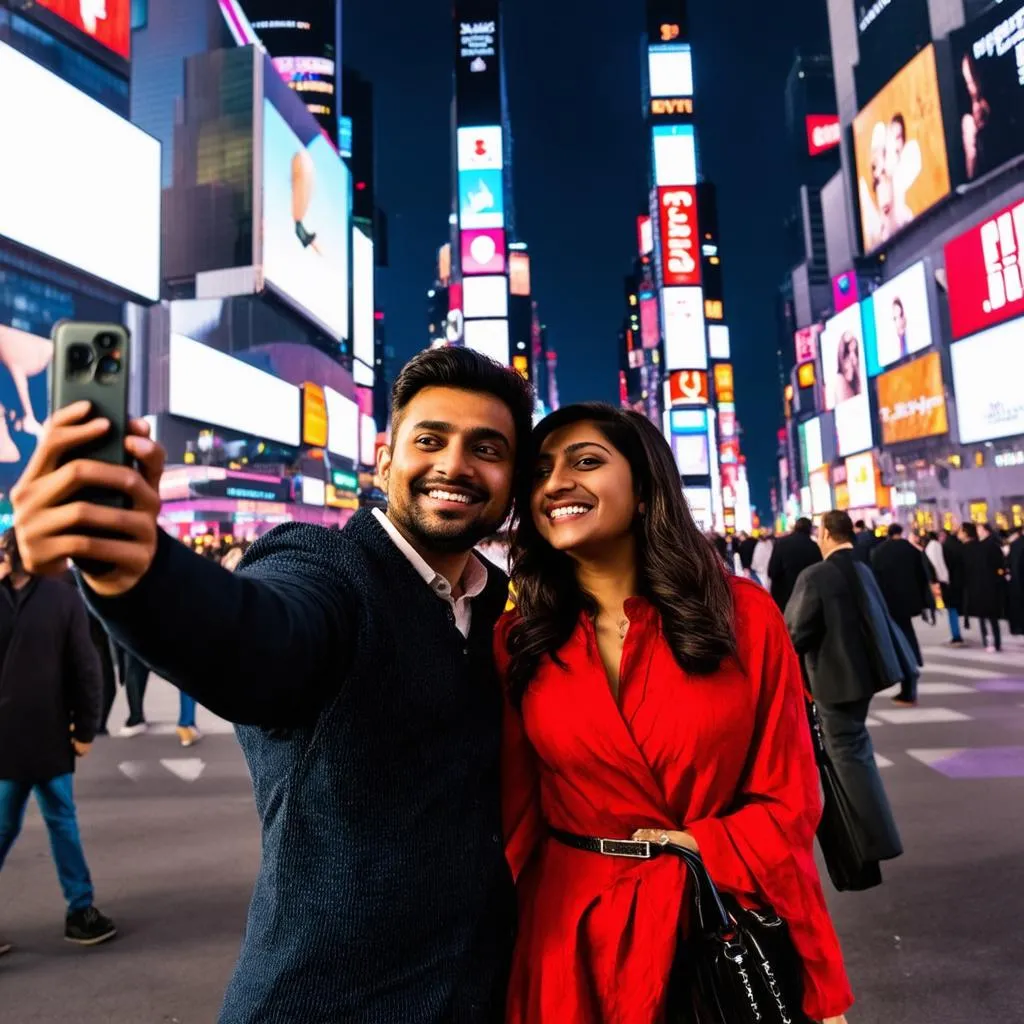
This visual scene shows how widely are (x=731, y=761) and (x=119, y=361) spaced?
5.61 ft

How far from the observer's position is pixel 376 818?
4.89ft

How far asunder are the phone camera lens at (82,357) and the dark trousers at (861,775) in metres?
4.18

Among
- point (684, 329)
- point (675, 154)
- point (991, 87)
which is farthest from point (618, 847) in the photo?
point (675, 154)

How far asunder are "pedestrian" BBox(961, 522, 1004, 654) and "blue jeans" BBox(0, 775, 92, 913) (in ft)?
46.1

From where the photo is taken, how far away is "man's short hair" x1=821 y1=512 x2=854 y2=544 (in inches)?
253

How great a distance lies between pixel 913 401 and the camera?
1930 inches

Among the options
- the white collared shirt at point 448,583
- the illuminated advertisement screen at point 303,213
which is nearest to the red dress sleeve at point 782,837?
the white collared shirt at point 448,583

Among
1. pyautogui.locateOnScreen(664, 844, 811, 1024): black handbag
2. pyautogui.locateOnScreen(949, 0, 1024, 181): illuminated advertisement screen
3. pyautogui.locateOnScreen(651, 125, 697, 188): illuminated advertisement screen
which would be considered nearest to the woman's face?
pyautogui.locateOnScreen(664, 844, 811, 1024): black handbag

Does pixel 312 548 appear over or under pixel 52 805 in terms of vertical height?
over

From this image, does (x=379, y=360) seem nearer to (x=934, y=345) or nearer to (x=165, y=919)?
(x=934, y=345)

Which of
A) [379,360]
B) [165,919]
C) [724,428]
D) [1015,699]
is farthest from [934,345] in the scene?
[379,360]

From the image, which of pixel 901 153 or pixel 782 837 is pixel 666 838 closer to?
pixel 782 837

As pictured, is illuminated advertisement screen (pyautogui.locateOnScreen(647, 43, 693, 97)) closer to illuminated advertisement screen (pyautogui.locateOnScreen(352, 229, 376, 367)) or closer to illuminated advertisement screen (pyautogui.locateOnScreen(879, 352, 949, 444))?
illuminated advertisement screen (pyautogui.locateOnScreen(352, 229, 376, 367))

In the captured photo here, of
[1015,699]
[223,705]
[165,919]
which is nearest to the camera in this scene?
[223,705]
